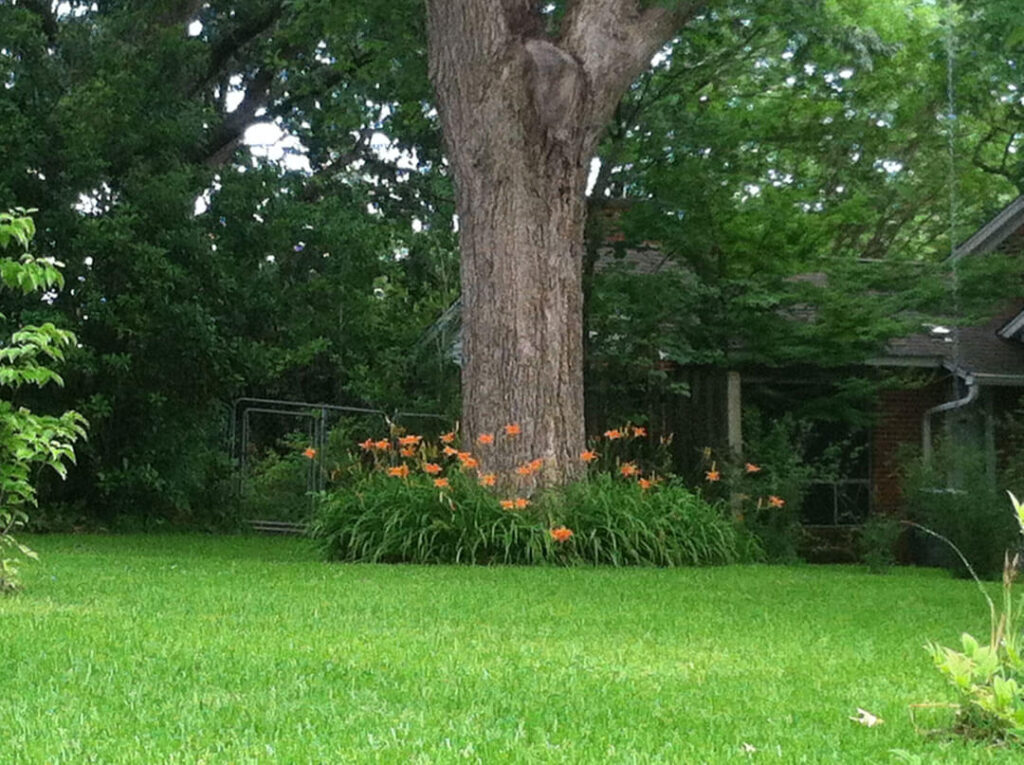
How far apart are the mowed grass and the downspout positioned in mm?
11007

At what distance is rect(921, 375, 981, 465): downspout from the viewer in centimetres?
1971

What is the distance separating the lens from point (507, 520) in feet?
39.7

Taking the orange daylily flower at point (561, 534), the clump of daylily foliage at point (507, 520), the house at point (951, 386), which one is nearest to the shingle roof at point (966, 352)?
the house at point (951, 386)

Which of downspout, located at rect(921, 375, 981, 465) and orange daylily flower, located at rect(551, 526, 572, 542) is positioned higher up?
downspout, located at rect(921, 375, 981, 465)

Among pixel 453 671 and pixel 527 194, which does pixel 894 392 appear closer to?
pixel 527 194

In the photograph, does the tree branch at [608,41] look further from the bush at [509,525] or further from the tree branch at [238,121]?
the tree branch at [238,121]

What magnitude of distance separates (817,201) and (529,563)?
1000 centimetres

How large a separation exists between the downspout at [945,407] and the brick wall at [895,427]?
191 mm

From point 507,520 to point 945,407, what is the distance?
32.9 ft

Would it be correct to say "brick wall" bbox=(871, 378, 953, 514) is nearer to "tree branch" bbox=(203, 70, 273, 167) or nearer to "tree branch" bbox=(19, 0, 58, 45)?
"tree branch" bbox=(203, 70, 273, 167)

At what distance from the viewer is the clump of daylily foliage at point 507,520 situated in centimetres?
1185

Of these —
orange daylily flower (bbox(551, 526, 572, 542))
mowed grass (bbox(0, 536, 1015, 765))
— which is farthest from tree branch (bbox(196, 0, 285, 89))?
mowed grass (bbox(0, 536, 1015, 765))

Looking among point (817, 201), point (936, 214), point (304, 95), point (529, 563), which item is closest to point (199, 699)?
point (529, 563)

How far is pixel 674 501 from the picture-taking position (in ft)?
42.9
